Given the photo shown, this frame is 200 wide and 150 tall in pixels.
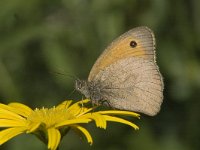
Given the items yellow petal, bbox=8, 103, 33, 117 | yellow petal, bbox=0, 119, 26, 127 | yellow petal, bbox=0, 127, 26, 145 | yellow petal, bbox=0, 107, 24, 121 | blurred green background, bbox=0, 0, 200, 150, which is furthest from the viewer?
blurred green background, bbox=0, 0, 200, 150

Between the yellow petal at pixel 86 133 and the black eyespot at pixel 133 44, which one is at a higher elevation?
the black eyespot at pixel 133 44

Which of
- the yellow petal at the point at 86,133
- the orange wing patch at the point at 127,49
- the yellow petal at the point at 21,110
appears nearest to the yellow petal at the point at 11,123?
the yellow petal at the point at 21,110

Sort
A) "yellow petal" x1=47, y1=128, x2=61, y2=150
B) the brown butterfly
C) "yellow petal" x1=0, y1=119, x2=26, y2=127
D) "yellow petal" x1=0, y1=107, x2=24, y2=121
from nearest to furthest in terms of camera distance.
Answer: "yellow petal" x1=47, y1=128, x2=61, y2=150, "yellow petal" x1=0, y1=119, x2=26, y2=127, "yellow petal" x1=0, y1=107, x2=24, y2=121, the brown butterfly

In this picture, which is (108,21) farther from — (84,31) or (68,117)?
(68,117)

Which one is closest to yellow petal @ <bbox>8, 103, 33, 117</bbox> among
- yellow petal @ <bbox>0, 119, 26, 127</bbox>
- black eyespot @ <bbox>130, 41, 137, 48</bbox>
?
yellow petal @ <bbox>0, 119, 26, 127</bbox>

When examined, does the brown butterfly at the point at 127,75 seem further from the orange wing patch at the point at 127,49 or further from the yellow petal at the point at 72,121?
the yellow petal at the point at 72,121

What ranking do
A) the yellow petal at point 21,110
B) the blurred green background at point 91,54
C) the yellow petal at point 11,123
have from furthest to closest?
the blurred green background at point 91,54 < the yellow petal at point 21,110 < the yellow petal at point 11,123

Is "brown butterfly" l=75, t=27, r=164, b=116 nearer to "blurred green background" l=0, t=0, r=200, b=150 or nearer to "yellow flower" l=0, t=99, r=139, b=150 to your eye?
"yellow flower" l=0, t=99, r=139, b=150

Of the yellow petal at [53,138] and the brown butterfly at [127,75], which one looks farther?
the brown butterfly at [127,75]
